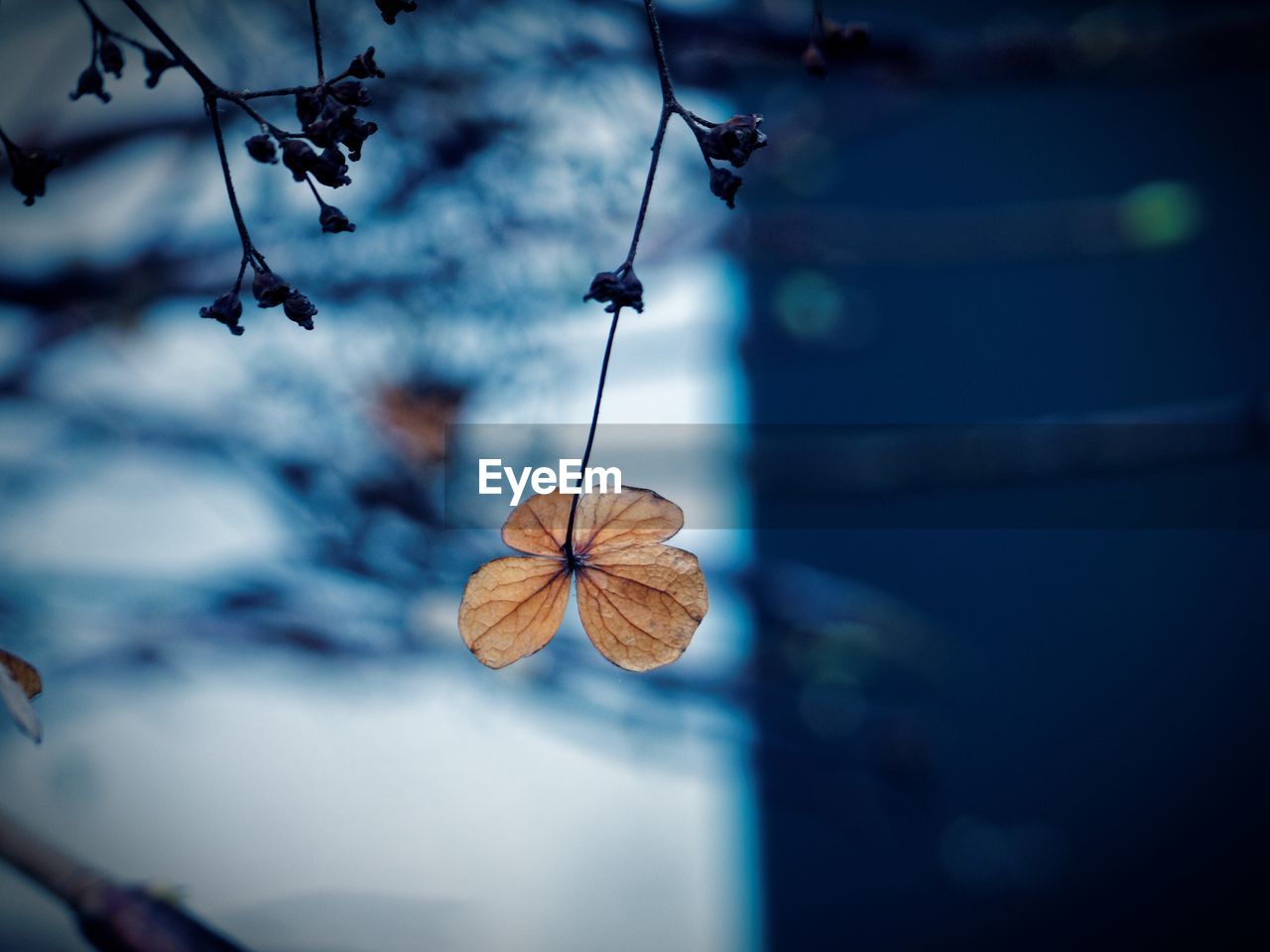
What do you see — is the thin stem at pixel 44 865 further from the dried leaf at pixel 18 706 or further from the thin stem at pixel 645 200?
the thin stem at pixel 645 200

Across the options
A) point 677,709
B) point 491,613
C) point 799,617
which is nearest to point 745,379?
point 799,617

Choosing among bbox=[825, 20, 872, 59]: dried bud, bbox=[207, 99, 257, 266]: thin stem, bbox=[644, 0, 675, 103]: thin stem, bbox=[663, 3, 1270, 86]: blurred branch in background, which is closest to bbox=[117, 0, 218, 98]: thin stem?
bbox=[207, 99, 257, 266]: thin stem

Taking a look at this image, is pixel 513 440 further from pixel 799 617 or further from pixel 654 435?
pixel 799 617

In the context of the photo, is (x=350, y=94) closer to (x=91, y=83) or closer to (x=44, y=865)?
(x=91, y=83)

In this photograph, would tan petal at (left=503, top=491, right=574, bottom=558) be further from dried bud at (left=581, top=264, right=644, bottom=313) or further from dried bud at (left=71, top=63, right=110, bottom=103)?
dried bud at (left=71, top=63, right=110, bottom=103)

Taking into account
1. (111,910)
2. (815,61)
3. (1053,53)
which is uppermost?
(1053,53)

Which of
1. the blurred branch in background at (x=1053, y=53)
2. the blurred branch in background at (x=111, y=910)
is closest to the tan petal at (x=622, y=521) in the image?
the blurred branch in background at (x=111, y=910)

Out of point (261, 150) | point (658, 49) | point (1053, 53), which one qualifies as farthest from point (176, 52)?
point (1053, 53)
